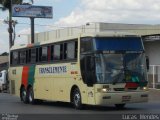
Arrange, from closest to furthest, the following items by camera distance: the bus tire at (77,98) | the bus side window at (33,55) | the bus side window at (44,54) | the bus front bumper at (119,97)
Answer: the bus front bumper at (119,97) → the bus tire at (77,98) → the bus side window at (44,54) → the bus side window at (33,55)

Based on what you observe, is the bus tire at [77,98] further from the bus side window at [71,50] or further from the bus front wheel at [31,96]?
the bus front wheel at [31,96]

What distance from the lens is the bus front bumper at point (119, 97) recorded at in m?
20.7

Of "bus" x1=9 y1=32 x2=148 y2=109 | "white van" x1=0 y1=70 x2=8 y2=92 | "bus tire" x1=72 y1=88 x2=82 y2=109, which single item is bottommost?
"white van" x1=0 y1=70 x2=8 y2=92

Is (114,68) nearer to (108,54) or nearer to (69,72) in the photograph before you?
(108,54)

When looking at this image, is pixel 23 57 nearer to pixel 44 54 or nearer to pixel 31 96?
pixel 31 96

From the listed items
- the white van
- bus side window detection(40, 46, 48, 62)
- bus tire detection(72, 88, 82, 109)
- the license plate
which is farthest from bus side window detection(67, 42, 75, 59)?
the white van

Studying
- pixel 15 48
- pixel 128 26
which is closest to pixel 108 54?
pixel 15 48

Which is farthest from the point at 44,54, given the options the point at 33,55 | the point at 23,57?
the point at 23,57

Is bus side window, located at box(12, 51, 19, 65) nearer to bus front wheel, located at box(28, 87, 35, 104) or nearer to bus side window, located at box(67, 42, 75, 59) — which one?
bus front wheel, located at box(28, 87, 35, 104)

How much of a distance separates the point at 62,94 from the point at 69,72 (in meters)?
1.40

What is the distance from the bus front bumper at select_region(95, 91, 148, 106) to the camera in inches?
814

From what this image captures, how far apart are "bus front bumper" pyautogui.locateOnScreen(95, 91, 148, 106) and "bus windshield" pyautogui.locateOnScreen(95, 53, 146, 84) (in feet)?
1.67

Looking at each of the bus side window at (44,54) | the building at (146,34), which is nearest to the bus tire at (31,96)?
the bus side window at (44,54)

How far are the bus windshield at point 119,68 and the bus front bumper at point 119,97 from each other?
509 mm
